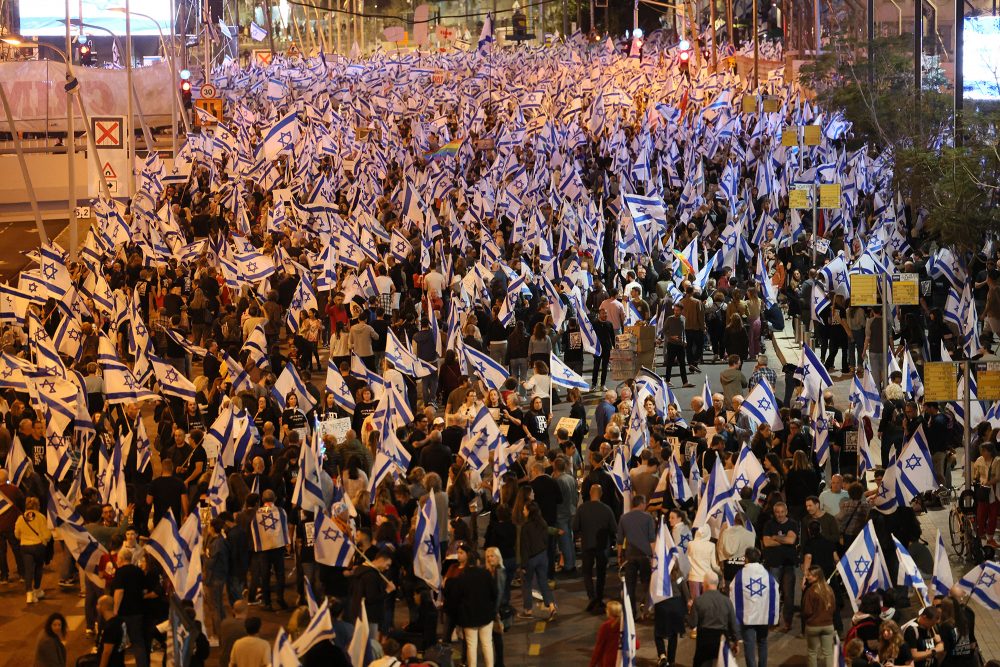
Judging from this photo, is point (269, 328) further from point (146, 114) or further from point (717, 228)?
point (146, 114)

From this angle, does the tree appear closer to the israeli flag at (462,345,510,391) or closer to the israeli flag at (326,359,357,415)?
the israeli flag at (462,345,510,391)

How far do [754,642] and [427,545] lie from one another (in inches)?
112

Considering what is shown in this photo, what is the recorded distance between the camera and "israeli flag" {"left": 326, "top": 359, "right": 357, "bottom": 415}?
62.0 ft

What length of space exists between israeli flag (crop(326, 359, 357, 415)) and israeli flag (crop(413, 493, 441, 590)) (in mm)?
5113

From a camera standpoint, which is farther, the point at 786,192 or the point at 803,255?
the point at 786,192

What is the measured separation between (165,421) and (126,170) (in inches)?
1110

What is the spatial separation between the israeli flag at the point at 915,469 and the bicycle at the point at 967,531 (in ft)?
3.19

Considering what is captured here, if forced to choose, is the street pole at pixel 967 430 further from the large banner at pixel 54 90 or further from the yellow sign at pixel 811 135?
the large banner at pixel 54 90

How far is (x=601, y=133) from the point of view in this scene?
45.8 metres

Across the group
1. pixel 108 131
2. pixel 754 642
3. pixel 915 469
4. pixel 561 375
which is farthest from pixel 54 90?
pixel 754 642

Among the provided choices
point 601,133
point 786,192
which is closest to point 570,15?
point 601,133

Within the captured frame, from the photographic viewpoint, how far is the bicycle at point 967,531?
16.1m

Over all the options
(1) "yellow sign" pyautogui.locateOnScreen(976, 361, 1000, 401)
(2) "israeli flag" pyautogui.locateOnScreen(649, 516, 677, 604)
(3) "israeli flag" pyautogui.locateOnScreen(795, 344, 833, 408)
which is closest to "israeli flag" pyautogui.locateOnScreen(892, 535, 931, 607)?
(2) "israeli flag" pyautogui.locateOnScreen(649, 516, 677, 604)

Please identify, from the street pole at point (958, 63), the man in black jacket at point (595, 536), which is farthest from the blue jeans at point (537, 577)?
the street pole at point (958, 63)
